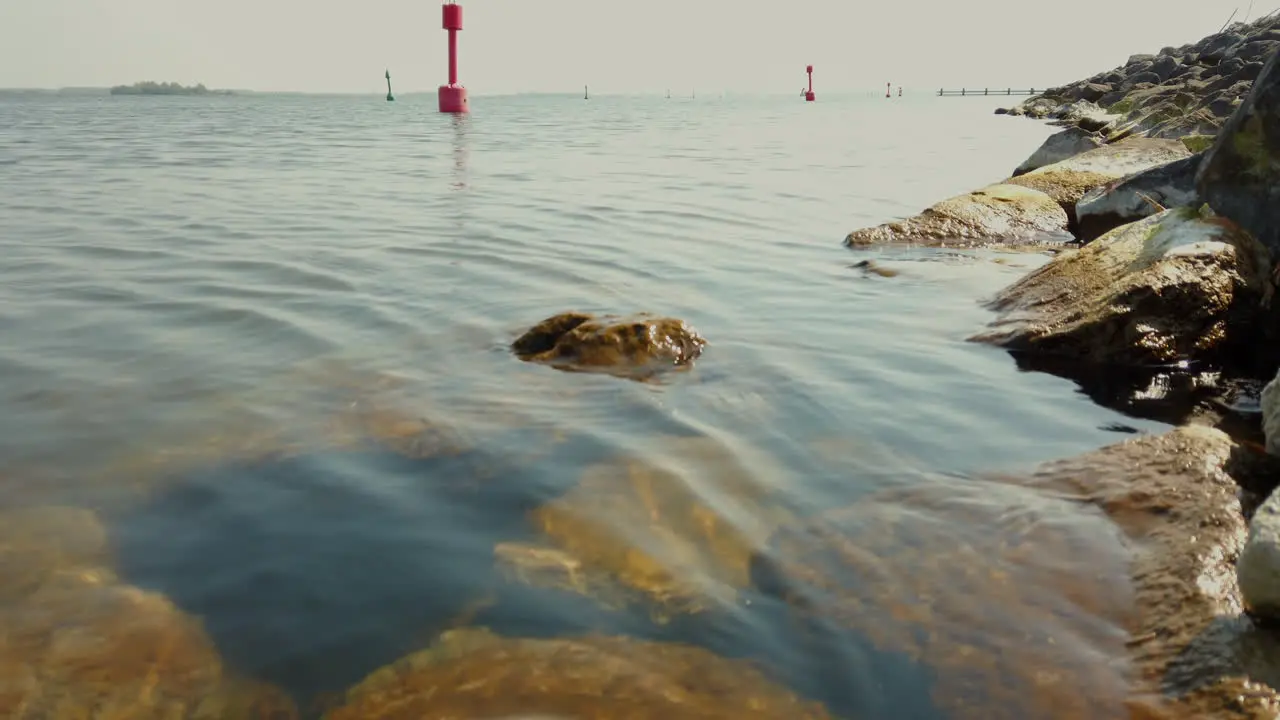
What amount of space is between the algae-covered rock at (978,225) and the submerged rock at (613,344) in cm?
524

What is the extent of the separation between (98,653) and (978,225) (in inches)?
394

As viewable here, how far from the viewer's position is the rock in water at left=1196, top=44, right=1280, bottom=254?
6.52 meters

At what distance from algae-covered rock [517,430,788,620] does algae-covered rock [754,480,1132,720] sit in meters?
0.15

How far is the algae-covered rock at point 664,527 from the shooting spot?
3.21 metres

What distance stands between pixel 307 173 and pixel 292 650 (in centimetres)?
1521

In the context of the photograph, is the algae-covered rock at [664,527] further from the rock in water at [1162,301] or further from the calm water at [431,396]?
the rock in water at [1162,301]

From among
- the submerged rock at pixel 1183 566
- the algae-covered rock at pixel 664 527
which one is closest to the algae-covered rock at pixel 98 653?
the algae-covered rock at pixel 664 527

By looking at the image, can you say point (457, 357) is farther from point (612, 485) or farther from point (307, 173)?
point (307, 173)

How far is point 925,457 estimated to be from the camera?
4.34 meters

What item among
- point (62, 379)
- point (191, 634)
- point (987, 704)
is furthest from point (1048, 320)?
point (62, 379)

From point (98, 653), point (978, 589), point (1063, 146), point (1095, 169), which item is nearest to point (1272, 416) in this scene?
point (978, 589)

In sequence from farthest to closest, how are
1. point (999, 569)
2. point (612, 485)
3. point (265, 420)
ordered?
1. point (265, 420)
2. point (612, 485)
3. point (999, 569)

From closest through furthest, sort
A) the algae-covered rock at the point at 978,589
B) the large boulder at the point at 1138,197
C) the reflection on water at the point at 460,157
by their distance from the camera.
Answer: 1. the algae-covered rock at the point at 978,589
2. the large boulder at the point at 1138,197
3. the reflection on water at the point at 460,157

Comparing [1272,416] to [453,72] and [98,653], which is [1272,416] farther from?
[453,72]
